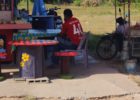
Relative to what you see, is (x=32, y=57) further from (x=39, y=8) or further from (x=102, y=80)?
(x=39, y=8)

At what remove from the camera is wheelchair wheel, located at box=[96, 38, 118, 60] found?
532 inches

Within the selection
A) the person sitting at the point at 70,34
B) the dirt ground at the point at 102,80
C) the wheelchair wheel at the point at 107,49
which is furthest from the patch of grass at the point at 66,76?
the wheelchair wheel at the point at 107,49

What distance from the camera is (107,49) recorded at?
13531 millimetres

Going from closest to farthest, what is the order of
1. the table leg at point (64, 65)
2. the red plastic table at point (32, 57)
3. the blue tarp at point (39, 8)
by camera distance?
the red plastic table at point (32, 57)
the table leg at point (64, 65)
the blue tarp at point (39, 8)

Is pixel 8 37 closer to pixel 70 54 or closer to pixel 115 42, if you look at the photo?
pixel 70 54

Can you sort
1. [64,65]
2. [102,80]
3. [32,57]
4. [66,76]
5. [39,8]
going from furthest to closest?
[39,8] < [64,65] < [66,76] < [102,80] < [32,57]

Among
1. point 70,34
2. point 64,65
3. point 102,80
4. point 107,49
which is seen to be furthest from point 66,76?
point 107,49

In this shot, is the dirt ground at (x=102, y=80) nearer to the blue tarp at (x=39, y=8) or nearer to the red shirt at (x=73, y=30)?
the red shirt at (x=73, y=30)

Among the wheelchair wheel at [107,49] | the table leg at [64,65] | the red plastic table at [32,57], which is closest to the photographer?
the red plastic table at [32,57]

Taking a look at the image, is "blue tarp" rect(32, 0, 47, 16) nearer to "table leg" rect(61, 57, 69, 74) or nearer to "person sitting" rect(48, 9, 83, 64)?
"person sitting" rect(48, 9, 83, 64)

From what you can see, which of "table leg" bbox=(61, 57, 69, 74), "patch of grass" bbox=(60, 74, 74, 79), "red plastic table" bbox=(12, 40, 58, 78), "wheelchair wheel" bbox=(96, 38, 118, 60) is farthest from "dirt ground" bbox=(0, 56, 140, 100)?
"wheelchair wheel" bbox=(96, 38, 118, 60)

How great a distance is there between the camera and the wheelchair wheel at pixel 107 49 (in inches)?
532

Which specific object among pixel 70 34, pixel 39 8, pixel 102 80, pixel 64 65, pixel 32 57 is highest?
pixel 39 8

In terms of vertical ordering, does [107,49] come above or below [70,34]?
below
